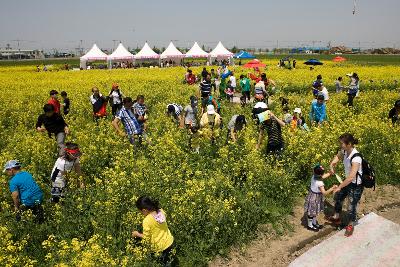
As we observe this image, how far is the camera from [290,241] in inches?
285

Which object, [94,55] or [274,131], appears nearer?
[274,131]

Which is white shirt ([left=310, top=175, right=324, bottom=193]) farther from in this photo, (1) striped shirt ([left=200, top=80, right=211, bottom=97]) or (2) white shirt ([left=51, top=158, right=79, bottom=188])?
(1) striped shirt ([left=200, top=80, right=211, bottom=97])

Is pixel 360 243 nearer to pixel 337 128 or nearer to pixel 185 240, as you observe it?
pixel 185 240

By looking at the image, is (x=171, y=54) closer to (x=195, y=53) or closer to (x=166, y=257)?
(x=195, y=53)

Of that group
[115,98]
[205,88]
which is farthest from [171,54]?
[115,98]

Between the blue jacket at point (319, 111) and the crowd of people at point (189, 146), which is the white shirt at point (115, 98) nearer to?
the crowd of people at point (189, 146)

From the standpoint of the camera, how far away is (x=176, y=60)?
179ft

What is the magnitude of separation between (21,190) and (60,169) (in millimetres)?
774

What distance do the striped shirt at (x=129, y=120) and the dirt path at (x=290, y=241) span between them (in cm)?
431

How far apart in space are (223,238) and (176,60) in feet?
163

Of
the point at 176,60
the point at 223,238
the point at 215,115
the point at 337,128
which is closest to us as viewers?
the point at 223,238

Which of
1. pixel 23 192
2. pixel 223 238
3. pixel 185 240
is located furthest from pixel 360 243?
pixel 23 192

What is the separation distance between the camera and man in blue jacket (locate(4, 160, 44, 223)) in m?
6.41

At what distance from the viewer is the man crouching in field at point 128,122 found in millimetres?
9453
